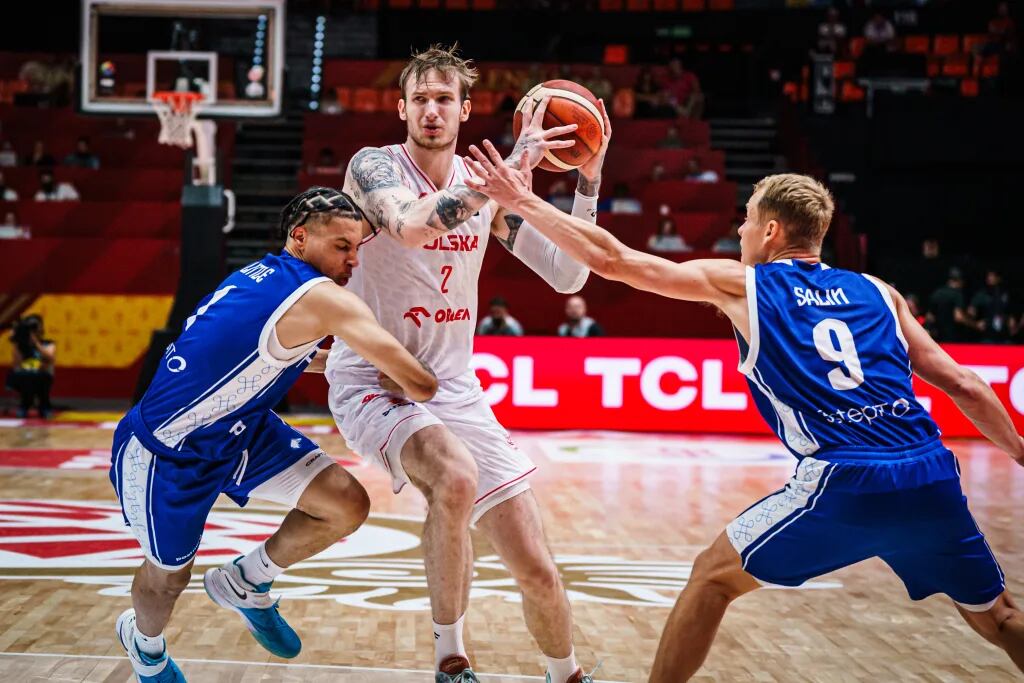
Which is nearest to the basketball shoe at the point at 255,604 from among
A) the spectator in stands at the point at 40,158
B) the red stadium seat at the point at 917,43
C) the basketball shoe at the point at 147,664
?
the basketball shoe at the point at 147,664

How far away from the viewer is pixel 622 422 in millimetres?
12820

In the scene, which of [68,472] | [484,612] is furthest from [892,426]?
[68,472]

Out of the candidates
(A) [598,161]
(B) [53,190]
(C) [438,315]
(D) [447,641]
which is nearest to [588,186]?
(A) [598,161]

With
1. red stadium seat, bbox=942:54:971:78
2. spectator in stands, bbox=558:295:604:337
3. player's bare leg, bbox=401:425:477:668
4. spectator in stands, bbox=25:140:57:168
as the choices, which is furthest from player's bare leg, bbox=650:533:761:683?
red stadium seat, bbox=942:54:971:78

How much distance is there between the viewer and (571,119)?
4.11m

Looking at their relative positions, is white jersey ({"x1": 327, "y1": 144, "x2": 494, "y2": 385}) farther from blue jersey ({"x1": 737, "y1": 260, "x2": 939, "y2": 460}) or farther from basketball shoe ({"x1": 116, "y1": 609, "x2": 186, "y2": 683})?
blue jersey ({"x1": 737, "y1": 260, "x2": 939, "y2": 460})

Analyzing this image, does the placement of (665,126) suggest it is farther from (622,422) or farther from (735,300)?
(735,300)

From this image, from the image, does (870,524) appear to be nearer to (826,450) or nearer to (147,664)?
(826,450)

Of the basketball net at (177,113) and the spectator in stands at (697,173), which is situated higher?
the basketball net at (177,113)

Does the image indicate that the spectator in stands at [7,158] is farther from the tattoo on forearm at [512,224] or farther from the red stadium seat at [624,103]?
the tattoo on forearm at [512,224]

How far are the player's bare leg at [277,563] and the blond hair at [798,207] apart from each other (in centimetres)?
171

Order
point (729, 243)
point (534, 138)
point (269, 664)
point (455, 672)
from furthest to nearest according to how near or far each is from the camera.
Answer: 1. point (729, 243)
2. point (269, 664)
3. point (534, 138)
4. point (455, 672)

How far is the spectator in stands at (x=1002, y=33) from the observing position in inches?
777

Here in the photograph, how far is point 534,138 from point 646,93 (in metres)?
15.2
